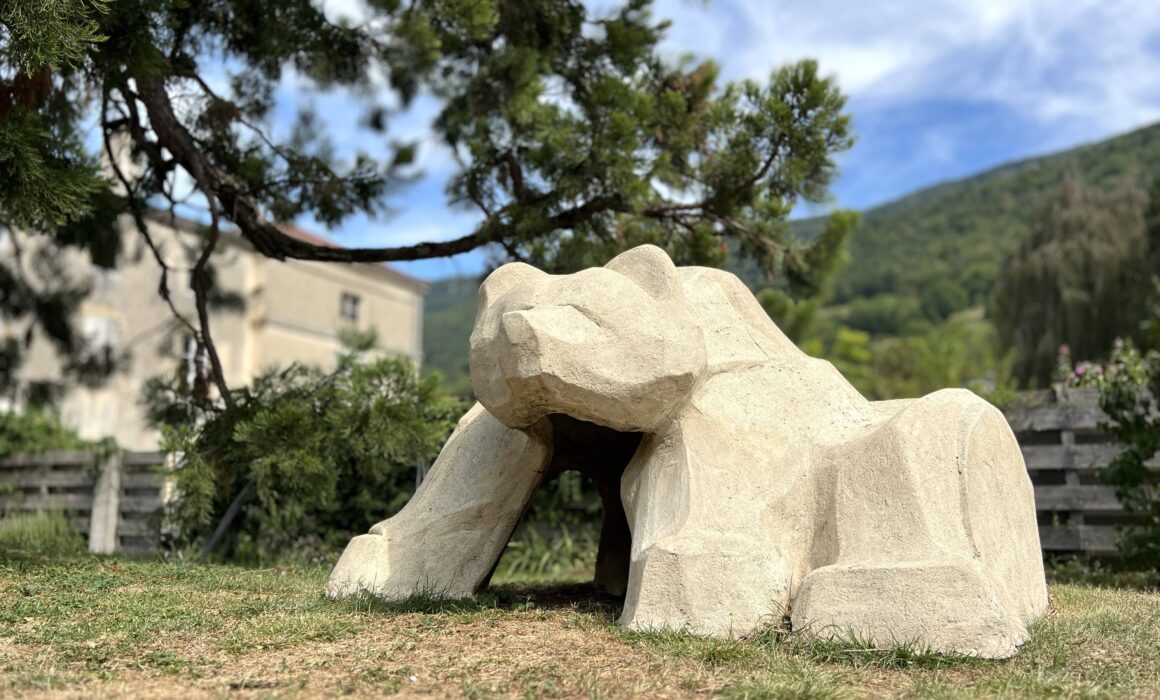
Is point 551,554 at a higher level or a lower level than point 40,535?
lower

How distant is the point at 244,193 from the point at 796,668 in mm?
5133

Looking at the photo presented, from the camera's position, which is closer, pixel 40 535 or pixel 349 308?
pixel 40 535

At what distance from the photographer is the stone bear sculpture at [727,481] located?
3498mm

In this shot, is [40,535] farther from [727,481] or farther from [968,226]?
[968,226]

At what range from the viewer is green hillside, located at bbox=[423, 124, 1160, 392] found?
41.1 meters

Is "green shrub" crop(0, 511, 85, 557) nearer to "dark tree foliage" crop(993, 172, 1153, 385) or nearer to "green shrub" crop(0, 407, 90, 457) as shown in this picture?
"green shrub" crop(0, 407, 90, 457)

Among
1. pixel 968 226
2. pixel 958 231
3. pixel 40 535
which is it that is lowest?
pixel 40 535

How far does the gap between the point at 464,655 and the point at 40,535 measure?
6.31 metres

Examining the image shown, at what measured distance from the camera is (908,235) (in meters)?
57.1

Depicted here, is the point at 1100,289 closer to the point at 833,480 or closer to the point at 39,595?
the point at 833,480

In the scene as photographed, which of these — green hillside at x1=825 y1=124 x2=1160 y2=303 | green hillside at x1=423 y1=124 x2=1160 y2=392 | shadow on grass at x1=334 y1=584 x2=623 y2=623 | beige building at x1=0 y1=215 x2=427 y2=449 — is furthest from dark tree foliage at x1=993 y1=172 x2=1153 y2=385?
green hillside at x1=825 y1=124 x2=1160 y2=303

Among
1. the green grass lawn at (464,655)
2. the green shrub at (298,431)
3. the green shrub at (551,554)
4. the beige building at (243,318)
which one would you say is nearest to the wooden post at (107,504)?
the green shrub at (298,431)

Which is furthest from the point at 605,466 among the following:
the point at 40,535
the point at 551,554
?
the point at 40,535

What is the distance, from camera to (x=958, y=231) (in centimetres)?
5325
